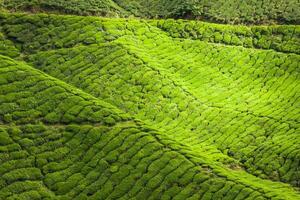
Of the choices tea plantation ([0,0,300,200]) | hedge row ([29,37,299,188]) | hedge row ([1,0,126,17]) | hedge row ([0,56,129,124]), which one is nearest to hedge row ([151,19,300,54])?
tea plantation ([0,0,300,200])

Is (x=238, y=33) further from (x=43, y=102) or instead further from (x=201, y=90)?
(x=43, y=102)

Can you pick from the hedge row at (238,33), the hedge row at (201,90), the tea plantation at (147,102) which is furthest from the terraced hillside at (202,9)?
the hedge row at (201,90)

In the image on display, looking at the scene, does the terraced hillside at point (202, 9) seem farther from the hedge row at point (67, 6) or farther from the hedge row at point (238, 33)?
the hedge row at point (238, 33)

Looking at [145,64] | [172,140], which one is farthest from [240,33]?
[172,140]

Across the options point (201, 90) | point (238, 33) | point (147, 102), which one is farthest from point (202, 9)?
point (147, 102)

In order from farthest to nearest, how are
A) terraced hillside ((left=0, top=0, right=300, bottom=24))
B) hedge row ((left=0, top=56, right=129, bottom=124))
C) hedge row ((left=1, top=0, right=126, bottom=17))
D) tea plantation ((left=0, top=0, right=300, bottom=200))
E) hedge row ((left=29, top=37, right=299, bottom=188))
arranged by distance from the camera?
terraced hillside ((left=0, top=0, right=300, bottom=24))
hedge row ((left=1, top=0, right=126, bottom=17))
hedge row ((left=29, top=37, right=299, bottom=188))
hedge row ((left=0, top=56, right=129, bottom=124))
tea plantation ((left=0, top=0, right=300, bottom=200))

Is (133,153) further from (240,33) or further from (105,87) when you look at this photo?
(240,33)

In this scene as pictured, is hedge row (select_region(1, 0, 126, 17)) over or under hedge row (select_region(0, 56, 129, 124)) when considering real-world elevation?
over

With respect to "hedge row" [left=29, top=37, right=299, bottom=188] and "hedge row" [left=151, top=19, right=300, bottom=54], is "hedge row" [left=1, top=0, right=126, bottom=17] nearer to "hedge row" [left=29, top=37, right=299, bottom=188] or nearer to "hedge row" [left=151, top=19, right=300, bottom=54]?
"hedge row" [left=151, top=19, right=300, bottom=54]
